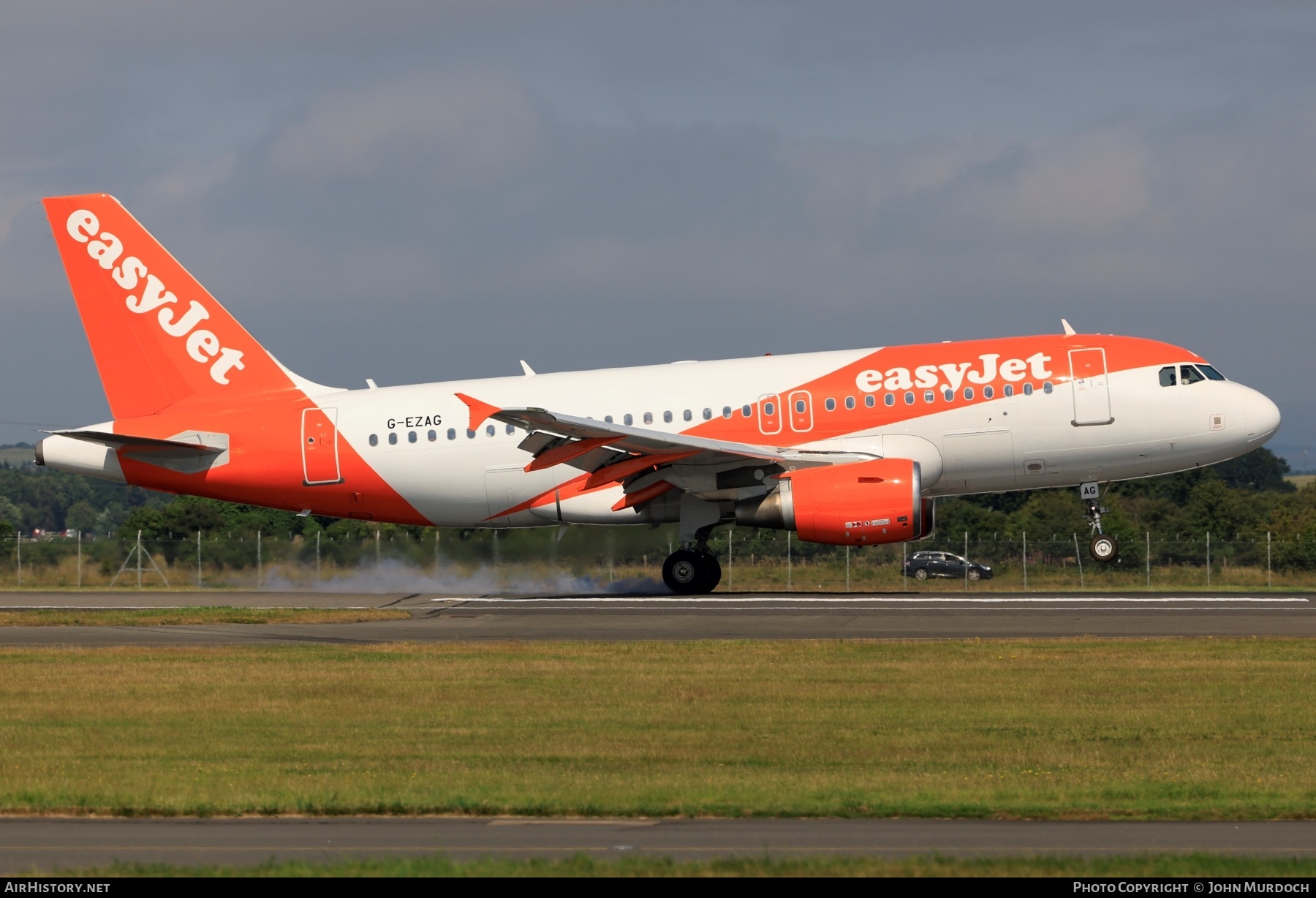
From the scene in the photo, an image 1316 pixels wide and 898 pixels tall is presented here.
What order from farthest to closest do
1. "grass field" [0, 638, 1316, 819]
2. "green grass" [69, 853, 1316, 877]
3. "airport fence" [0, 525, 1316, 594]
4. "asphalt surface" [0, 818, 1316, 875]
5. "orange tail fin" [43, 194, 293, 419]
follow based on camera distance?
1. "airport fence" [0, 525, 1316, 594]
2. "orange tail fin" [43, 194, 293, 419]
3. "grass field" [0, 638, 1316, 819]
4. "asphalt surface" [0, 818, 1316, 875]
5. "green grass" [69, 853, 1316, 877]

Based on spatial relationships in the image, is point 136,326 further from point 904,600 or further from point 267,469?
point 904,600

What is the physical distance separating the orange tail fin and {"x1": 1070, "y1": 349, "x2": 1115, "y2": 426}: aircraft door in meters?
17.9

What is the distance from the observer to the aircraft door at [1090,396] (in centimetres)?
3131

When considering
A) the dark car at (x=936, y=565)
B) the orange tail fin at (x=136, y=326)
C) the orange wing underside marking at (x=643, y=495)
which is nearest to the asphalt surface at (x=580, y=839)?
the orange wing underside marking at (x=643, y=495)

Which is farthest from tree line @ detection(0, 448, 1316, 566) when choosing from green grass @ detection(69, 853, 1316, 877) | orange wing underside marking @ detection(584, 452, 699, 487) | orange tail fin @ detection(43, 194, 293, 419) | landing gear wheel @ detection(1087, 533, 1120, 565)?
green grass @ detection(69, 853, 1316, 877)

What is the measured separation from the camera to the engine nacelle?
3011cm

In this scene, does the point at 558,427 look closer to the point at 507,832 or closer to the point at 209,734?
the point at 209,734

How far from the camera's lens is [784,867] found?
370 inches

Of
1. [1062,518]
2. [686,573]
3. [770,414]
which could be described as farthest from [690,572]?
[1062,518]

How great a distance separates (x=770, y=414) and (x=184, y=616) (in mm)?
12702

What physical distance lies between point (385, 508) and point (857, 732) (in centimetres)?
2144

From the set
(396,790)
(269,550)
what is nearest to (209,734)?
(396,790)

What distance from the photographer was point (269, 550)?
1668 inches

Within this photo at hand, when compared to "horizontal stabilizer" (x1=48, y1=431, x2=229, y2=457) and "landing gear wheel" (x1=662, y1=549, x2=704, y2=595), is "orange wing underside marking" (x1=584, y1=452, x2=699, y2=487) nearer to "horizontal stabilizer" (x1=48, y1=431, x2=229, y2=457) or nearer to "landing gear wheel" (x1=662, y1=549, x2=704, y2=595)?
"landing gear wheel" (x1=662, y1=549, x2=704, y2=595)
